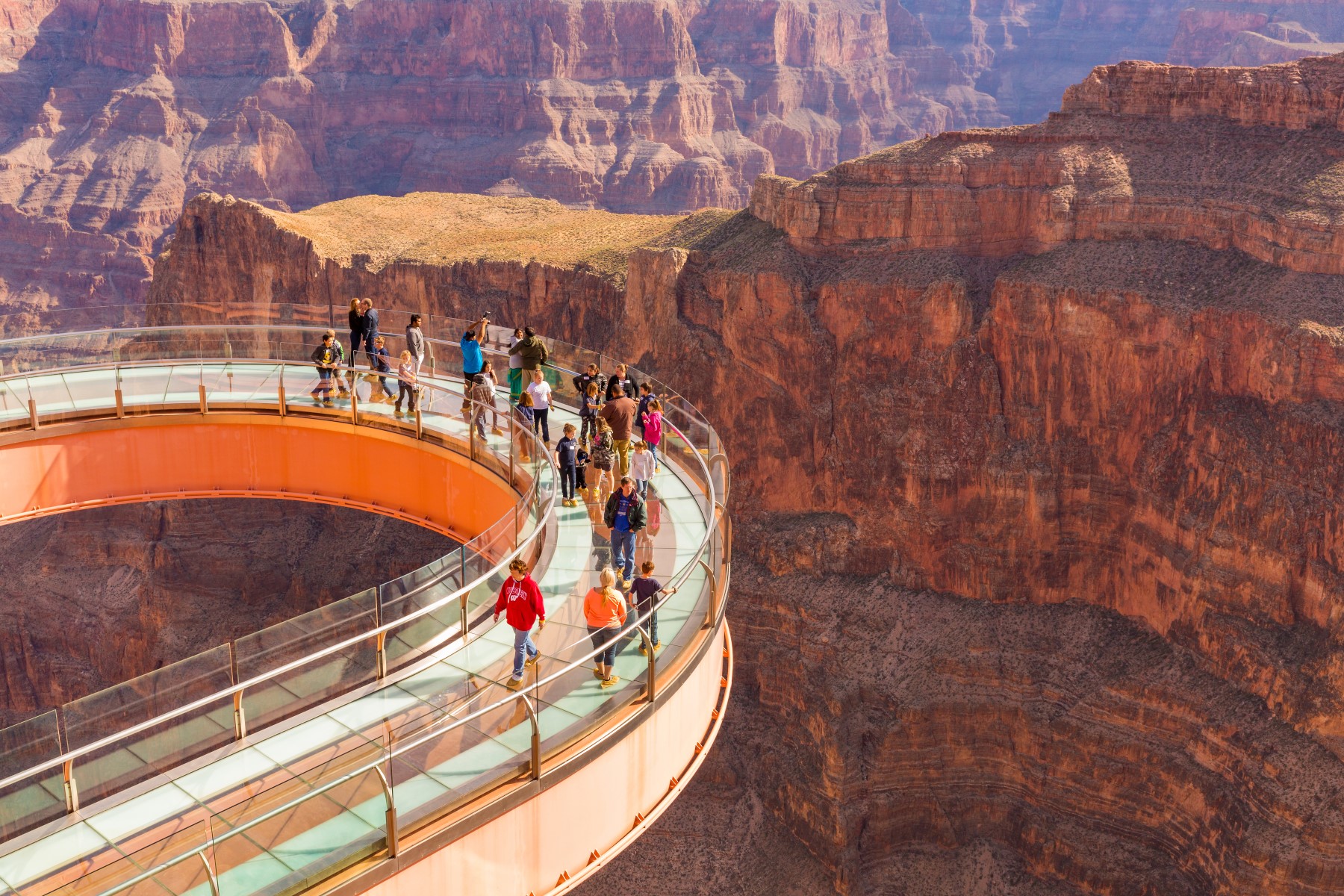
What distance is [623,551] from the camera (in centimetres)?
2139

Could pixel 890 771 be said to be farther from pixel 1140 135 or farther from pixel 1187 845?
pixel 1140 135

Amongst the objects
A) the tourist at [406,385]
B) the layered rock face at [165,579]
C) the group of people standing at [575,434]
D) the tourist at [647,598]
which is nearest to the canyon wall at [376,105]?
the layered rock face at [165,579]

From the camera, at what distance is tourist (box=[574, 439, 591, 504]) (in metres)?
24.3

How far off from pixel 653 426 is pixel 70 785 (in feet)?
39.9

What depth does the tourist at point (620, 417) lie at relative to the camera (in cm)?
2411

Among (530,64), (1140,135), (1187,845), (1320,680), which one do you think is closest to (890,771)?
(1187,845)

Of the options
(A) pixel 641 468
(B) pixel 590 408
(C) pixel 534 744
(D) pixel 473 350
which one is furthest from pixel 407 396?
(C) pixel 534 744

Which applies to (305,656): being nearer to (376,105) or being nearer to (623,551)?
(623,551)

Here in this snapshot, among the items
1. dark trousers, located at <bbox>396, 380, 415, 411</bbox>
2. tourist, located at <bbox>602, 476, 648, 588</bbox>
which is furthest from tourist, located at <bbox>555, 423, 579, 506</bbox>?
dark trousers, located at <bbox>396, 380, 415, 411</bbox>

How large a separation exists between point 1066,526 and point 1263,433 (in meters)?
8.33

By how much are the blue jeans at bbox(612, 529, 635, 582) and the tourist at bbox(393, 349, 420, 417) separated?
8.35m

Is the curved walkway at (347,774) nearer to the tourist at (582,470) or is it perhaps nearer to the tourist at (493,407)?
the tourist at (582,470)

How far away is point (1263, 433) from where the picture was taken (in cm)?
4697

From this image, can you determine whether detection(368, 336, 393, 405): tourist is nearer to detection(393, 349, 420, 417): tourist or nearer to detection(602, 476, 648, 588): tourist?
detection(393, 349, 420, 417): tourist
